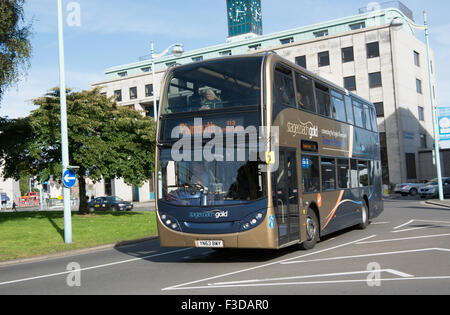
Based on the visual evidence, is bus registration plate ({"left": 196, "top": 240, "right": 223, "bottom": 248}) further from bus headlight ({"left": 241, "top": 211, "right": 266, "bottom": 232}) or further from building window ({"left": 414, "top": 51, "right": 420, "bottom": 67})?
building window ({"left": 414, "top": 51, "right": 420, "bottom": 67})

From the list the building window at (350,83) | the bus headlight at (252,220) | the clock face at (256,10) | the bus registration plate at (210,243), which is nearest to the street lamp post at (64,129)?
the bus registration plate at (210,243)

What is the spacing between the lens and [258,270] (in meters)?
9.34

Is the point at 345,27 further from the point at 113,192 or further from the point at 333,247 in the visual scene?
the point at 333,247

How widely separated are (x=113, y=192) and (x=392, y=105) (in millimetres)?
37494

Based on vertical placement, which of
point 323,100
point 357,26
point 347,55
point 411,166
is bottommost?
point 411,166

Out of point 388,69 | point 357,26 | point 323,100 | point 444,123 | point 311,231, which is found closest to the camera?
point 311,231

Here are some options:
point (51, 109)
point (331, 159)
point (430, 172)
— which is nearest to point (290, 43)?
point (430, 172)

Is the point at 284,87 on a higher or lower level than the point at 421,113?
lower

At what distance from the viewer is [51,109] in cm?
2411

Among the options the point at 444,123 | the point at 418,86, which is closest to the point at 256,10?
the point at 418,86

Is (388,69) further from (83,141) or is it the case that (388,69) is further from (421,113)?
(83,141)

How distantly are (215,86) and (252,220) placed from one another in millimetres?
2966

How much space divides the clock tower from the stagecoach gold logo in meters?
94.9

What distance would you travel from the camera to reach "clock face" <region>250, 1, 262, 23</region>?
107 metres
